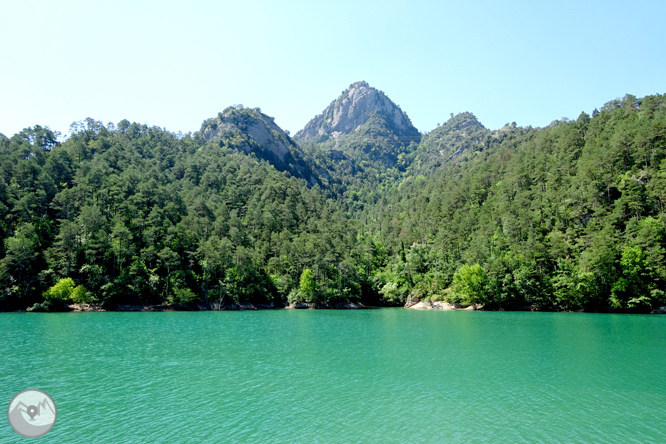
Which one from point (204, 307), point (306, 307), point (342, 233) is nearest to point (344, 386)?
point (204, 307)

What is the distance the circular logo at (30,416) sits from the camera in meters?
14.7

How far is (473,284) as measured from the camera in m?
78.2

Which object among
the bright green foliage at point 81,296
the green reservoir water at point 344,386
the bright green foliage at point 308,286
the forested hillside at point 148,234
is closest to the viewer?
the green reservoir water at point 344,386

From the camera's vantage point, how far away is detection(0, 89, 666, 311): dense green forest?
226ft

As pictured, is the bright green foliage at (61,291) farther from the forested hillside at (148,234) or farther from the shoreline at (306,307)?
the shoreline at (306,307)

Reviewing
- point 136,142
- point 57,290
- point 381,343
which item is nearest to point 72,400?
point 381,343

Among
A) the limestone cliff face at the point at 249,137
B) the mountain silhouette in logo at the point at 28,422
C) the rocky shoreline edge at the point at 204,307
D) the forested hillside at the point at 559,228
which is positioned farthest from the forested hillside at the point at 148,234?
the mountain silhouette in logo at the point at 28,422

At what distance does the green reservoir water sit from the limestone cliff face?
477 ft

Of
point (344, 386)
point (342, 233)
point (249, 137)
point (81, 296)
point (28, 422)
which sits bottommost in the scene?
point (344, 386)

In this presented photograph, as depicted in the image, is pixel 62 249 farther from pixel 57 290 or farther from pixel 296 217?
pixel 296 217

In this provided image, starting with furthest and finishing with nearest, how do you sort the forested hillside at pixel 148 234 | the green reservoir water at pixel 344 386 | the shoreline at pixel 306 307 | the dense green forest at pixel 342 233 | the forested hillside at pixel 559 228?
1. the forested hillside at pixel 148 234
2. the shoreline at pixel 306 307
3. the dense green forest at pixel 342 233
4. the forested hillside at pixel 559 228
5. the green reservoir water at pixel 344 386

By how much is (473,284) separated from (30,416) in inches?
2990

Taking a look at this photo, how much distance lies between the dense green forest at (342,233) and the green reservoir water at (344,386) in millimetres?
34203

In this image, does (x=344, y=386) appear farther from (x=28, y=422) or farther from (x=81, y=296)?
(x=81, y=296)
